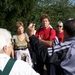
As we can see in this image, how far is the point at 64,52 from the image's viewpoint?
3.93 metres

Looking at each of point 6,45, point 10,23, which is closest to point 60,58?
point 6,45

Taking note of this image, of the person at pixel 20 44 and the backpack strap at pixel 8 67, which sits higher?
the backpack strap at pixel 8 67

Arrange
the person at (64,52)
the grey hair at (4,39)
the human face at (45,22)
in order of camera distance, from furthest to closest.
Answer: the human face at (45,22), the person at (64,52), the grey hair at (4,39)

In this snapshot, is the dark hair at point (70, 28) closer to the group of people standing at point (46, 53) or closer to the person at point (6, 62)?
the group of people standing at point (46, 53)

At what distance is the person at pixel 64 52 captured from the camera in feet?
12.7

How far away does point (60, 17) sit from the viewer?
30859 mm

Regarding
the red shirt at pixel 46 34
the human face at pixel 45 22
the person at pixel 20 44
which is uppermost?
the human face at pixel 45 22

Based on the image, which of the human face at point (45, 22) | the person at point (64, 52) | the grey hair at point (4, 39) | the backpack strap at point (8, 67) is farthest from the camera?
the human face at point (45, 22)

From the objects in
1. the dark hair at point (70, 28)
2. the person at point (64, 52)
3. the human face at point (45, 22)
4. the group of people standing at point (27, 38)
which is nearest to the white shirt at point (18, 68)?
the person at point (64, 52)

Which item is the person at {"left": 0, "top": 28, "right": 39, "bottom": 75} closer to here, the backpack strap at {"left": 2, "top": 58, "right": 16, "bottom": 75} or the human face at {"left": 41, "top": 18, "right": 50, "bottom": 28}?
Result: the backpack strap at {"left": 2, "top": 58, "right": 16, "bottom": 75}

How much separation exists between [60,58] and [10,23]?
47.8ft

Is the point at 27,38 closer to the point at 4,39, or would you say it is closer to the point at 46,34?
the point at 46,34

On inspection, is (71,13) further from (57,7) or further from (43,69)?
(43,69)

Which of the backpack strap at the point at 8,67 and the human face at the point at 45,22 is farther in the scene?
the human face at the point at 45,22
